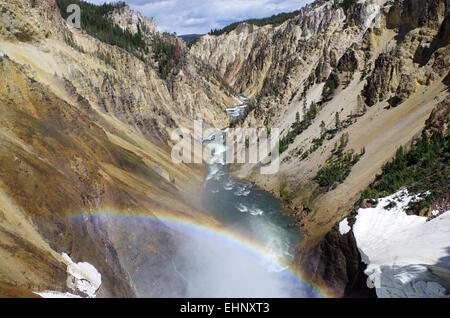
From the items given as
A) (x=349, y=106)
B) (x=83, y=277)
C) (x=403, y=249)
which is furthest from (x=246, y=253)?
(x=349, y=106)

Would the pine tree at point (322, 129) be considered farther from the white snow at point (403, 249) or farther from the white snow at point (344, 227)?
the white snow at point (403, 249)

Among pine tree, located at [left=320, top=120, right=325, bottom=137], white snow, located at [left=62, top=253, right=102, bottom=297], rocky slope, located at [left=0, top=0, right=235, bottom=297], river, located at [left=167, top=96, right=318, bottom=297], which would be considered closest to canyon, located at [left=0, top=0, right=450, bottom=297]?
rocky slope, located at [left=0, top=0, right=235, bottom=297]

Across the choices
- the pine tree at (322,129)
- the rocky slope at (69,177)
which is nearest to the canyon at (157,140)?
the rocky slope at (69,177)

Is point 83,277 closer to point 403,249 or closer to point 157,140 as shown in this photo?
point 403,249

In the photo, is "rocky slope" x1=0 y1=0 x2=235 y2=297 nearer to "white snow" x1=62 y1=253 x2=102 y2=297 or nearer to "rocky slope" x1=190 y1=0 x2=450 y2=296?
"white snow" x1=62 y1=253 x2=102 y2=297

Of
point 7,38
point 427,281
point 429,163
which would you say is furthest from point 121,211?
point 7,38

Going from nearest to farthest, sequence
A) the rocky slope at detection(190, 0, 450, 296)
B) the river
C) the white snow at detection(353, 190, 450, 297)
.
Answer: the white snow at detection(353, 190, 450, 297) → the river → the rocky slope at detection(190, 0, 450, 296)

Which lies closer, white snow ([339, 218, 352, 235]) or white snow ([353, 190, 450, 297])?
white snow ([353, 190, 450, 297])
